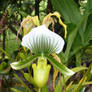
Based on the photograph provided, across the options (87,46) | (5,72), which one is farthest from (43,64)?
(87,46)

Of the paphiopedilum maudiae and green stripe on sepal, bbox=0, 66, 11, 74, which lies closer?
the paphiopedilum maudiae

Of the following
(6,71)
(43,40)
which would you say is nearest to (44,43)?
(43,40)

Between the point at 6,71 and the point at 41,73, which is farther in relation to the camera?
the point at 6,71

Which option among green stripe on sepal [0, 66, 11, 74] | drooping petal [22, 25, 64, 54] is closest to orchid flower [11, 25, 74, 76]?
drooping petal [22, 25, 64, 54]

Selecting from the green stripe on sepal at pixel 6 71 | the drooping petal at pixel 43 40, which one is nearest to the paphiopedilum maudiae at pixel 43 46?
the drooping petal at pixel 43 40

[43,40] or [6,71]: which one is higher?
[43,40]

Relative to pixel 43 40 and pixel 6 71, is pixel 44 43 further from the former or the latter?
pixel 6 71

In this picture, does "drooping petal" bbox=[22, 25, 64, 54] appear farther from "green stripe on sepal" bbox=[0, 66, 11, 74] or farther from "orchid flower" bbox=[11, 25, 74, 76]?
"green stripe on sepal" bbox=[0, 66, 11, 74]

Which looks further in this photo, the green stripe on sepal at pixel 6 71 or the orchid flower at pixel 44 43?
the green stripe on sepal at pixel 6 71

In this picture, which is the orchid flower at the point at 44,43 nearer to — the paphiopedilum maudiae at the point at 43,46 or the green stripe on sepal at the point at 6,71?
the paphiopedilum maudiae at the point at 43,46
